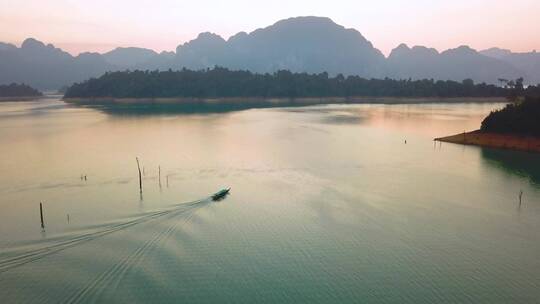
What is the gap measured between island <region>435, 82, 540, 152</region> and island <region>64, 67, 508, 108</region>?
108m

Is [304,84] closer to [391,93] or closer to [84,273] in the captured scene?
[391,93]

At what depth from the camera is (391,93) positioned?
167625mm

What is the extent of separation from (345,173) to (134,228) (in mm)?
21087

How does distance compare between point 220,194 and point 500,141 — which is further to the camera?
point 500,141

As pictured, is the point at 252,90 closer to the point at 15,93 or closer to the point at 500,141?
the point at 15,93

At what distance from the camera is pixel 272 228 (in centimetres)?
2350

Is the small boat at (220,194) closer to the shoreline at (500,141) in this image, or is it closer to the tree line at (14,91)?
the shoreline at (500,141)

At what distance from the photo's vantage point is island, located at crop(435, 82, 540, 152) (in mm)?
47719

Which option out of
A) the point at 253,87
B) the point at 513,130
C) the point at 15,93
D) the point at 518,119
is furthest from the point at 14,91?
the point at 518,119

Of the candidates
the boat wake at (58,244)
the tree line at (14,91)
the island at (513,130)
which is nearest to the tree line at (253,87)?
the tree line at (14,91)

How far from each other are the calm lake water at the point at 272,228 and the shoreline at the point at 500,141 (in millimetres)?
3336

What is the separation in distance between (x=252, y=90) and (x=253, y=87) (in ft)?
5.35

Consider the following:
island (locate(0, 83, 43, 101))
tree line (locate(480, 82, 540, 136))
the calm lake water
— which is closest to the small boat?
the calm lake water

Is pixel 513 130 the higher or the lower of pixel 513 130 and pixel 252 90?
the lower
